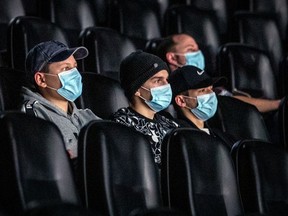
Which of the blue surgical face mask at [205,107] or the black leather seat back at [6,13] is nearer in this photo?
the blue surgical face mask at [205,107]

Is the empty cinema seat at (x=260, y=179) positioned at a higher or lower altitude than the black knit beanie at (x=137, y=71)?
lower

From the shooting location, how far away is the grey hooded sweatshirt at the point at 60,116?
234 cm

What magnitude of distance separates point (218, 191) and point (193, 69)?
617 mm

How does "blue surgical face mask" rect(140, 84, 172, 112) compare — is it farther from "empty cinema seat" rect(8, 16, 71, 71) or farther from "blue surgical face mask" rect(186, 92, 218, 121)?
"empty cinema seat" rect(8, 16, 71, 71)

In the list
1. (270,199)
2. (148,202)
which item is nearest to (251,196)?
(270,199)

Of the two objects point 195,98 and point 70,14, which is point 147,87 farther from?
point 70,14

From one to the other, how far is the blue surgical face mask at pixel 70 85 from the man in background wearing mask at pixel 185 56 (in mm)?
684

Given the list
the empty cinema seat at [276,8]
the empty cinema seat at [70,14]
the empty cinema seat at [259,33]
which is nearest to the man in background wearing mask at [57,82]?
the empty cinema seat at [70,14]

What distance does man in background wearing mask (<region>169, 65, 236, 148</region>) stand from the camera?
9.01ft

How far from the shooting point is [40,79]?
8.04 ft

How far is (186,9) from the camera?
3488 mm

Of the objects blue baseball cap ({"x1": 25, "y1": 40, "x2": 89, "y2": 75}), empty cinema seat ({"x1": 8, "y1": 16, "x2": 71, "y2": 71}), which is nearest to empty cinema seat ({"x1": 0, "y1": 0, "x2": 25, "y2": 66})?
empty cinema seat ({"x1": 8, "y1": 16, "x2": 71, "y2": 71})

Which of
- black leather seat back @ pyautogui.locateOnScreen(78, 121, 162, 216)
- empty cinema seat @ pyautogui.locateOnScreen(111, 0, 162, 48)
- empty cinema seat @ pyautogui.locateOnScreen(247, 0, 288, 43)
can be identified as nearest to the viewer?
black leather seat back @ pyautogui.locateOnScreen(78, 121, 162, 216)

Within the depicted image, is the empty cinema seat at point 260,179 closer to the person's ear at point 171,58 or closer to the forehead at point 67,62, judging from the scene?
the forehead at point 67,62
